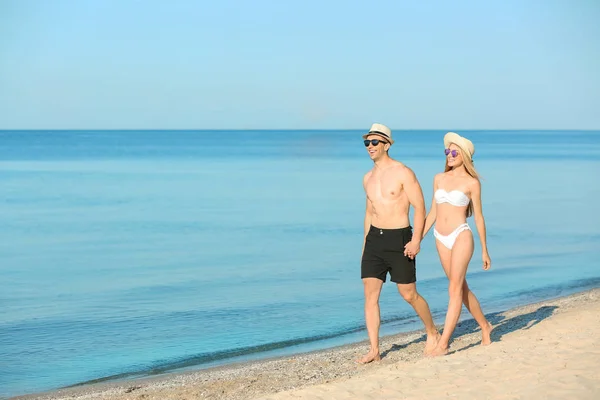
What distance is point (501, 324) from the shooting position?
31.8 feet

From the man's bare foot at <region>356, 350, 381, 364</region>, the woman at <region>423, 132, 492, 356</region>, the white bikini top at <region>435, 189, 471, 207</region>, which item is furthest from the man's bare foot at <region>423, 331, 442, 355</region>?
the white bikini top at <region>435, 189, 471, 207</region>

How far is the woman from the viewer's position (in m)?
7.22

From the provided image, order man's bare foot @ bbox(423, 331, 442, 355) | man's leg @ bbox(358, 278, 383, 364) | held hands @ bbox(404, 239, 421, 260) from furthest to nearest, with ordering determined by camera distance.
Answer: man's bare foot @ bbox(423, 331, 442, 355) < man's leg @ bbox(358, 278, 383, 364) < held hands @ bbox(404, 239, 421, 260)

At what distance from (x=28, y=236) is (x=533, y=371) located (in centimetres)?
1570

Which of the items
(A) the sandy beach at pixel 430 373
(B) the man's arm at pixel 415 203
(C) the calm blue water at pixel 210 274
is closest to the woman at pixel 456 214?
(B) the man's arm at pixel 415 203

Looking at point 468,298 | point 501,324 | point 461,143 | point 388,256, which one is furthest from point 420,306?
point 501,324

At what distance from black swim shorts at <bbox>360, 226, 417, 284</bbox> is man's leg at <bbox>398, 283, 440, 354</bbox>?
7 centimetres

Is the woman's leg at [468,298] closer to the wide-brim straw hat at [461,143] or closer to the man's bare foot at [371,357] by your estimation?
the wide-brim straw hat at [461,143]

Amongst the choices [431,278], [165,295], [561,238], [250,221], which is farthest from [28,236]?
[561,238]

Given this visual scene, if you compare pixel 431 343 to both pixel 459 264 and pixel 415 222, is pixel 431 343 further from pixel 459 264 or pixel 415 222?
pixel 415 222

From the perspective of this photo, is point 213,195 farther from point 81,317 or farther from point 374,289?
point 374,289

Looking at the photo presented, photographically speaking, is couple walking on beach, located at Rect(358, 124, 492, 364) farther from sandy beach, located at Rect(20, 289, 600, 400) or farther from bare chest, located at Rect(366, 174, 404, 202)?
sandy beach, located at Rect(20, 289, 600, 400)

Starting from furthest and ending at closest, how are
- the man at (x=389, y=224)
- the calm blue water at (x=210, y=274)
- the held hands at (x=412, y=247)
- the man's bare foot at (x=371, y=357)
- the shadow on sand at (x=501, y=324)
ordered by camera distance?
the calm blue water at (x=210, y=274)
the shadow on sand at (x=501, y=324)
the man's bare foot at (x=371, y=357)
the man at (x=389, y=224)
the held hands at (x=412, y=247)

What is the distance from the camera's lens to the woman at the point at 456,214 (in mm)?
7219
